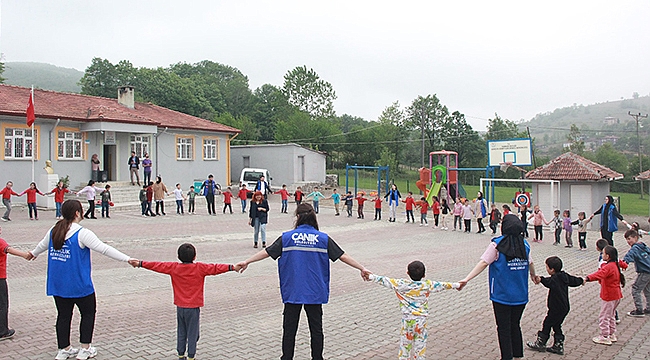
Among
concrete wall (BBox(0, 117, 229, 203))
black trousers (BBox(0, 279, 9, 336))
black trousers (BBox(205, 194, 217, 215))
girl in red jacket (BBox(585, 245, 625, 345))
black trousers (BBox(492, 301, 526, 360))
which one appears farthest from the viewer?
concrete wall (BBox(0, 117, 229, 203))

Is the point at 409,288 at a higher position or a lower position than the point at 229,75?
lower

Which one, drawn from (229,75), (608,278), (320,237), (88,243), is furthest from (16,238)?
(229,75)

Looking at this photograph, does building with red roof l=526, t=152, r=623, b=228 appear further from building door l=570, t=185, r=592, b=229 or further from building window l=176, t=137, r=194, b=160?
building window l=176, t=137, r=194, b=160

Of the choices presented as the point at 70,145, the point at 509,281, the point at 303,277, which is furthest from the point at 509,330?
the point at 70,145

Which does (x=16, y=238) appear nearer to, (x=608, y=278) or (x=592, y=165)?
(x=608, y=278)

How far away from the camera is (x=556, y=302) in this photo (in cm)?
621

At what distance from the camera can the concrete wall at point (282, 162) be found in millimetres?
40812

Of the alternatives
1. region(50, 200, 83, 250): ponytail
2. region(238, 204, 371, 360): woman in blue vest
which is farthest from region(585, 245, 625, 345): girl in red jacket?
region(50, 200, 83, 250): ponytail

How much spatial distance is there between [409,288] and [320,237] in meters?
1.04

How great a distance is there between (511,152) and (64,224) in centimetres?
2830

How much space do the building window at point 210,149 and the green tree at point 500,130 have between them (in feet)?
146

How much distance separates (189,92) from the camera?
216 feet

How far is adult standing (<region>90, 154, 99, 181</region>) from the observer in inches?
1118

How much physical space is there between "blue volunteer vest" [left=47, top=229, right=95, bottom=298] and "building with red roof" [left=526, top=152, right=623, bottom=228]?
81.0 feet
